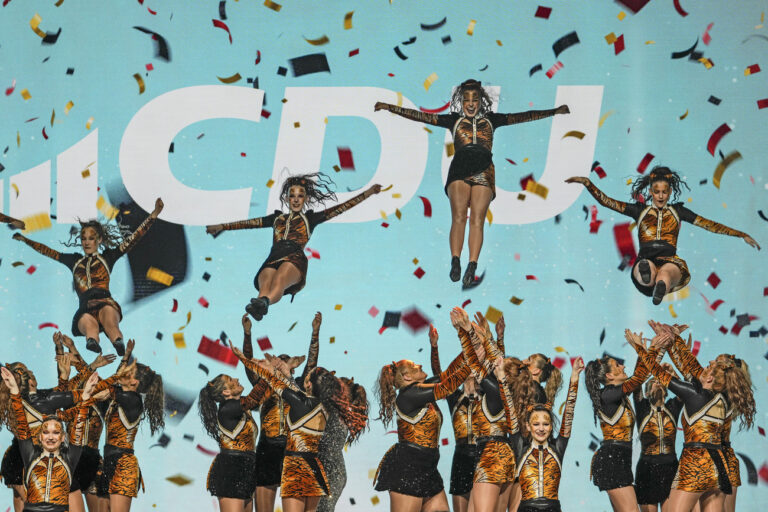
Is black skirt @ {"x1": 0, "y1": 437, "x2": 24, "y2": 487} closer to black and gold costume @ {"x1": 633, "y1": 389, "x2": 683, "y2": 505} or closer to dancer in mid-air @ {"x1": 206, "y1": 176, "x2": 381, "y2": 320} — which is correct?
dancer in mid-air @ {"x1": 206, "y1": 176, "x2": 381, "y2": 320}

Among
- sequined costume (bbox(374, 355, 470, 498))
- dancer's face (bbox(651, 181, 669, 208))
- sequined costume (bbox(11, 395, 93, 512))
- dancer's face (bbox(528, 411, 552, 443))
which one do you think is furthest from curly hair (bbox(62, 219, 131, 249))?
dancer's face (bbox(651, 181, 669, 208))

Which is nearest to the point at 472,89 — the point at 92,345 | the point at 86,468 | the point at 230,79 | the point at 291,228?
the point at 291,228

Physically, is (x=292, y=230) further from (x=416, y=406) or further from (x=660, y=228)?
(x=660, y=228)

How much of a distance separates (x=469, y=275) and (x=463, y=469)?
140 centimetres

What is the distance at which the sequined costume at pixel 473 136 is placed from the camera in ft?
25.2

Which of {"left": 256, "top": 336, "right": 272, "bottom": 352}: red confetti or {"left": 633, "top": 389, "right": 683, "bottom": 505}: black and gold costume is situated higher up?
{"left": 256, "top": 336, "right": 272, "bottom": 352}: red confetti

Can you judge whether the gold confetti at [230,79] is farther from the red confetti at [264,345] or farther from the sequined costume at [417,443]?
the sequined costume at [417,443]

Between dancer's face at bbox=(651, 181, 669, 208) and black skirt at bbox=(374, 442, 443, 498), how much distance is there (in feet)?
7.69

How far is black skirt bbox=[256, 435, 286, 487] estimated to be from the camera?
7.06 metres

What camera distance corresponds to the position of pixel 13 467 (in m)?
→ 6.86

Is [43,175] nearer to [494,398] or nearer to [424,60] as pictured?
[424,60]

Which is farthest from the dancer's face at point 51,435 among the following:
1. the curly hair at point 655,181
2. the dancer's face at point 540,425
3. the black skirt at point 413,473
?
the curly hair at point 655,181

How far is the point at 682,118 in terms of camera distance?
25.3ft

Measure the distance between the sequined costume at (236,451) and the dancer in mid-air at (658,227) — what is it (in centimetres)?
262
